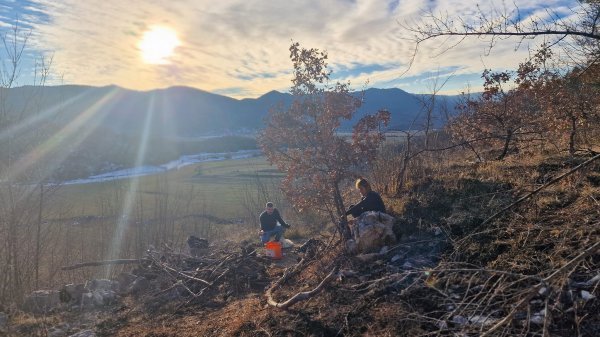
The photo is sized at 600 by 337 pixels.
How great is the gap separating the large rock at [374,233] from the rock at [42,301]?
542 centimetres

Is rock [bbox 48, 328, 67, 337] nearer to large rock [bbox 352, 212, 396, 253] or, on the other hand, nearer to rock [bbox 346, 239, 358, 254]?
rock [bbox 346, 239, 358, 254]

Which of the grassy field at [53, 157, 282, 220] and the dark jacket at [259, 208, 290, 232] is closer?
the dark jacket at [259, 208, 290, 232]

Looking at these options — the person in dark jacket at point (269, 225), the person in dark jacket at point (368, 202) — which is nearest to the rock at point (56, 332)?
the person in dark jacket at point (368, 202)

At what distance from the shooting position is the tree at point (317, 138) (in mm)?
7863

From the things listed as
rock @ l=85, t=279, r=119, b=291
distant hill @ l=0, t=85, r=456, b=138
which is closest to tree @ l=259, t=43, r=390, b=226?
rock @ l=85, t=279, r=119, b=291

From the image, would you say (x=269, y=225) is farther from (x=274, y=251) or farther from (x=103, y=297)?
(x=103, y=297)

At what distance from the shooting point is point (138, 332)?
6055 millimetres

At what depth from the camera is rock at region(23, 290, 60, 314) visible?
758cm

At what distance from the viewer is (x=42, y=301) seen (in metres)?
7.79

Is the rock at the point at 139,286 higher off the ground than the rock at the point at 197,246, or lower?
lower

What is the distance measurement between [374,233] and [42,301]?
5.96 meters

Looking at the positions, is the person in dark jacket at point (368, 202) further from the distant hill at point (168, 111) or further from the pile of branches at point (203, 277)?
the distant hill at point (168, 111)

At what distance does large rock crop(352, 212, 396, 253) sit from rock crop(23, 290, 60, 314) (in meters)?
5.42

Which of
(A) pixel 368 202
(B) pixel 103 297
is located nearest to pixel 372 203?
(A) pixel 368 202
